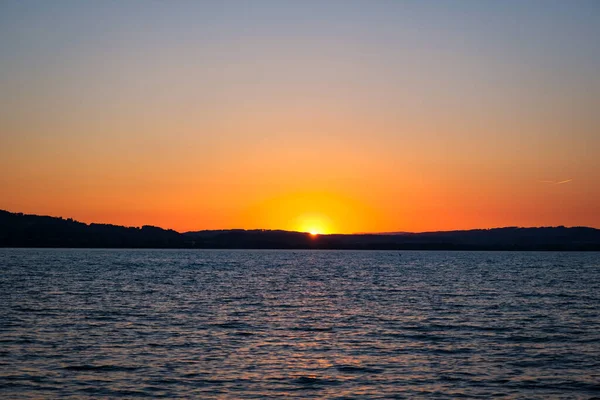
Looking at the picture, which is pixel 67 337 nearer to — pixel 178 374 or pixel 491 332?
pixel 178 374

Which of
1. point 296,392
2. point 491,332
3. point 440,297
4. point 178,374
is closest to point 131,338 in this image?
point 178,374

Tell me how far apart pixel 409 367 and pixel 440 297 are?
37.6m

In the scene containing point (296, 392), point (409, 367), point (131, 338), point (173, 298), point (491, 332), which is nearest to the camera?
point (296, 392)

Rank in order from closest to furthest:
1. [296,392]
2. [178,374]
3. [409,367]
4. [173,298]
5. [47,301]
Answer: [296,392] → [178,374] → [409,367] → [47,301] → [173,298]

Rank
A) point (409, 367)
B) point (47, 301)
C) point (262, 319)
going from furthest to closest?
point (47, 301) → point (262, 319) → point (409, 367)

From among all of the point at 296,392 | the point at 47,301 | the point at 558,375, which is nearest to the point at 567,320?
the point at 558,375

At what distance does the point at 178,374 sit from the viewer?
28344 mm

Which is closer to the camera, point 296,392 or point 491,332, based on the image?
point 296,392

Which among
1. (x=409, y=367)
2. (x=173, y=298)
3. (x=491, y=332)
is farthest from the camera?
(x=173, y=298)

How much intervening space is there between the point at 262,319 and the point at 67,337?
1439 cm

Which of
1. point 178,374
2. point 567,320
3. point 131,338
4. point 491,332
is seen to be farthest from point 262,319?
point 567,320

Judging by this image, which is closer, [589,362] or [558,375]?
[558,375]

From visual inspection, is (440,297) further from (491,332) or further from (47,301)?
(47,301)

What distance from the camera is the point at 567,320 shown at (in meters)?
48.2
